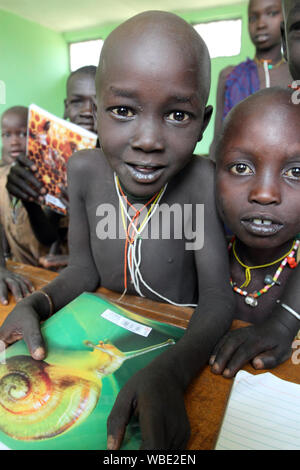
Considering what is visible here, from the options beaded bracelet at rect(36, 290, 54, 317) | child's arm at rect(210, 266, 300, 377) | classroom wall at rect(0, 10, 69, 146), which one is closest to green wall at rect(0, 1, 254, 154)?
classroom wall at rect(0, 10, 69, 146)

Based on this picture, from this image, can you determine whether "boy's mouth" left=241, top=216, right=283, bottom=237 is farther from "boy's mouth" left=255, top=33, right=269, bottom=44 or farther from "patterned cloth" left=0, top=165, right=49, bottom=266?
"boy's mouth" left=255, top=33, right=269, bottom=44

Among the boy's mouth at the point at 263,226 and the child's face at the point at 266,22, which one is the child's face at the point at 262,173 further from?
the child's face at the point at 266,22

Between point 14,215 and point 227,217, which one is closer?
point 227,217

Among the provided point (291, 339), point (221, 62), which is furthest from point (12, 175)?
point (221, 62)

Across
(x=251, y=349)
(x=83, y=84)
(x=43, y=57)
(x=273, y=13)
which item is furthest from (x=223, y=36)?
(x=251, y=349)

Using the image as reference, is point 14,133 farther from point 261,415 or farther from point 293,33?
point 261,415

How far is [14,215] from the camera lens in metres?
1.38

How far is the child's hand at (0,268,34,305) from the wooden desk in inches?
0.7

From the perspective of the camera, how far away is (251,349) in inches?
20.6

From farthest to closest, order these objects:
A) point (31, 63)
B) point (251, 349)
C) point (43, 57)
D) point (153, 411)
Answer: point (43, 57) < point (31, 63) < point (251, 349) < point (153, 411)

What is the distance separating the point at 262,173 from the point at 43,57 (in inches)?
234

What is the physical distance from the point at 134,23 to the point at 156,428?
568mm

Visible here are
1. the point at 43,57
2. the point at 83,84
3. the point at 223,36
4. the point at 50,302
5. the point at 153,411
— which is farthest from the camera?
the point at 43,57
